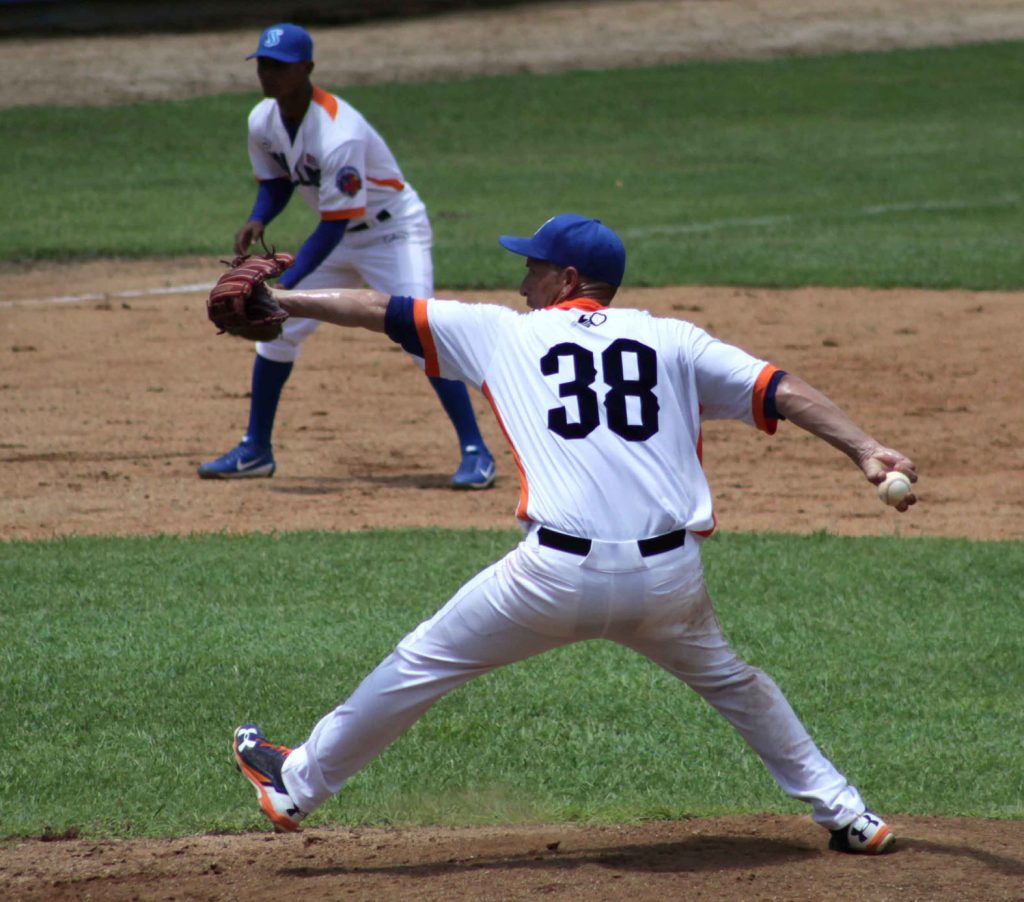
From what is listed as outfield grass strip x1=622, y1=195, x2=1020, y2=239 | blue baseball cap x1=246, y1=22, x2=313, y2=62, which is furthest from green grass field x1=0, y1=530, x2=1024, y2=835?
outfield grass strip x1=622, y1=195, x2=1020, y2=239

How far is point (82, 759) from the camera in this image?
17.3ft

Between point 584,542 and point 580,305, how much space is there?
68cm

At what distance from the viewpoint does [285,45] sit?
26.3 feet

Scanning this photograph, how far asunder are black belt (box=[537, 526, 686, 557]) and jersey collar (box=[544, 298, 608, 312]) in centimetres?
62

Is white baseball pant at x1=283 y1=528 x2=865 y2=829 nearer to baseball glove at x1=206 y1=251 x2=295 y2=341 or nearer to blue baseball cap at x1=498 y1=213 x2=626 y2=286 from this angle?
blue baseball cap at x1=498 y1=213 x2=626 y2=286

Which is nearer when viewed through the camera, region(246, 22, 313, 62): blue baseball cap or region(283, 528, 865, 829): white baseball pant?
region(283, 528, 865, 829): white baseball pant

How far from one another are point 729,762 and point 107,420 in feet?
19.2

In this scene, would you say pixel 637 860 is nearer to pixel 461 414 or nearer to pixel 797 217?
pixel 461 414

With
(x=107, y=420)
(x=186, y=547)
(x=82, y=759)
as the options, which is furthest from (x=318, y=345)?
(x=82, y=759)

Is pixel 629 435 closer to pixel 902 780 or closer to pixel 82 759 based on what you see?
pixel 902 780

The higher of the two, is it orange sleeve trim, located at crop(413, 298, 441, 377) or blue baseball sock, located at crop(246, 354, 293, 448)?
orange sleeve trim, located at crop(413, 298, 441, 377)

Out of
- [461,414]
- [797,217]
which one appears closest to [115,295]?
[461,414]

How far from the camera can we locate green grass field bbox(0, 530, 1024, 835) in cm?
506

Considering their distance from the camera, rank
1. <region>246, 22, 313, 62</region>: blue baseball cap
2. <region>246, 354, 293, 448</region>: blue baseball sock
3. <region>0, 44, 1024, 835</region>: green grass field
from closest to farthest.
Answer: <region>0, 44, 1024, 835</region>: green grass field, <region>246, 22, 313, 62</region>: blue baseball cap, <region>246, 354, 293, 448</region>: blue baseball sock
